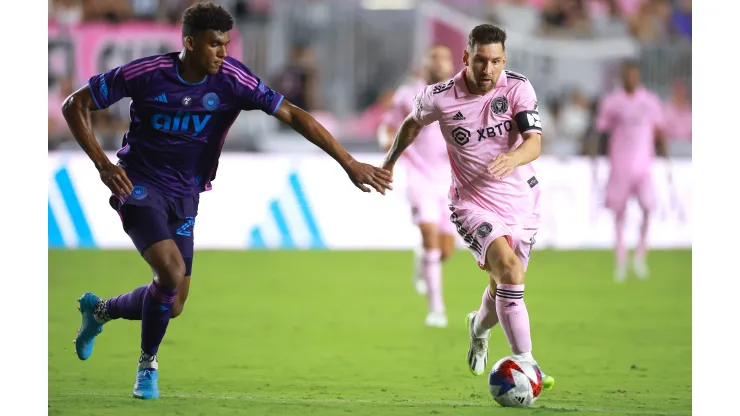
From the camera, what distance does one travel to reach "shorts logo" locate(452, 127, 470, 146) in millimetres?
7195

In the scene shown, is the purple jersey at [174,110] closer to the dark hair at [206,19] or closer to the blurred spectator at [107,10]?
the dark hair at [206,19]

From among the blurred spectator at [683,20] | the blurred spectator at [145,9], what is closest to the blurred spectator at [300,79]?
the blurred spectator at [145,9]

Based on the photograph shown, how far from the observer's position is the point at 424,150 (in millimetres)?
11680

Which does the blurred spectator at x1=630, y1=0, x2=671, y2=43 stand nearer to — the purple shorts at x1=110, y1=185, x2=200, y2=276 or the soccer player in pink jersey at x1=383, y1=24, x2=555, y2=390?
the soccer player in pink jersey at x1=383, y1=24, x2=555, y2=390

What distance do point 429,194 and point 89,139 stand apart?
5.04 m

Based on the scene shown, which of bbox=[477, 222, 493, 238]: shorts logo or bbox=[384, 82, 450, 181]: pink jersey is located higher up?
bbox=[384, 82, 450, 181]: pink jersey

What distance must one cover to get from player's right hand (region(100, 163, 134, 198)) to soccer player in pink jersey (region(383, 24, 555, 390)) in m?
1.64

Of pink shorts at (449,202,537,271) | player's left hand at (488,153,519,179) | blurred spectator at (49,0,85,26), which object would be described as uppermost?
blurred spectator at (49,0,85,26)

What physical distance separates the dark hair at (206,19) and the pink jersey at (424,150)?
4.97 metres

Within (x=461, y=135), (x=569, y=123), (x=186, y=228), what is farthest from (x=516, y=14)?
(x=186, y=228)

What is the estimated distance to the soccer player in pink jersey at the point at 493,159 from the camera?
6.85 m

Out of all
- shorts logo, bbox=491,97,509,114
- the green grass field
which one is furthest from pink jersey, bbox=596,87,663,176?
shorts logo, bbox=491,97,509,114
